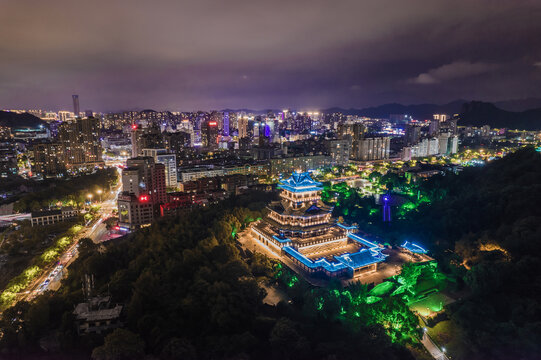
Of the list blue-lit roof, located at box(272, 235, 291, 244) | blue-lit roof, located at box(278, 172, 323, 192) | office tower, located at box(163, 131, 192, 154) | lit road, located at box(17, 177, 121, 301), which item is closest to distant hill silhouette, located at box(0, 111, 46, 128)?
office tower, located at box(163, 131, 192, 154)

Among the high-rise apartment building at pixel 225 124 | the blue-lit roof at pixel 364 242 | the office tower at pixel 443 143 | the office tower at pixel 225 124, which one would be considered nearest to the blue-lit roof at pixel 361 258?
the blue-lit roof at pixel 364 242

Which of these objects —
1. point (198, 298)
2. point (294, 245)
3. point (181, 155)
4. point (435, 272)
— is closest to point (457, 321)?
point (435, 272)

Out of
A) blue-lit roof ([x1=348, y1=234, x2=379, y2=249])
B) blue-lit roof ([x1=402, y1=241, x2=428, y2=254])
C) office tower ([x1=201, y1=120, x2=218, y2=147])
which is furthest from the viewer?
office tower ([x1=201, y1=120, x2=218, y2=147])

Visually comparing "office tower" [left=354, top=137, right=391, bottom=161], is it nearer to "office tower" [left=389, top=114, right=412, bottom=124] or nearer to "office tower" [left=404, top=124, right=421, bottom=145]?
"office tower" [left=404, top=124, right=421, bottom=145]

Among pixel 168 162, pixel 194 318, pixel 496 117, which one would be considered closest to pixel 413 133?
pixel 496 117

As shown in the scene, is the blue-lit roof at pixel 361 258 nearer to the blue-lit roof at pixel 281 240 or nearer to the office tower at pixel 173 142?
the blue-lit roof at pixel 281 240
